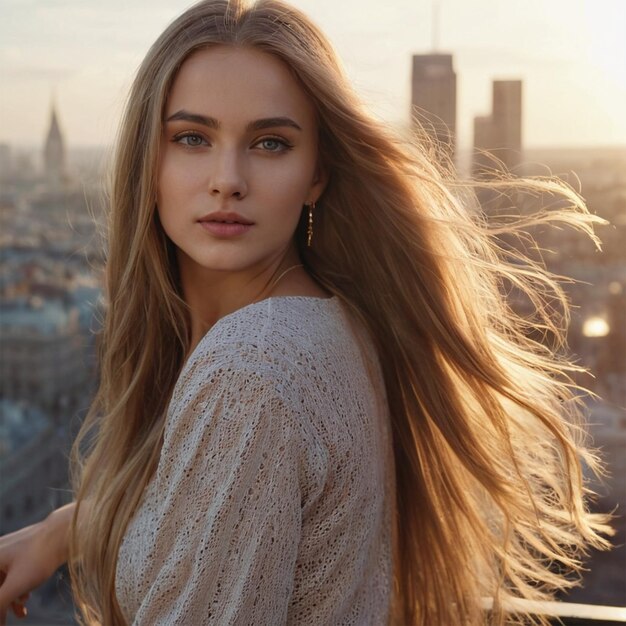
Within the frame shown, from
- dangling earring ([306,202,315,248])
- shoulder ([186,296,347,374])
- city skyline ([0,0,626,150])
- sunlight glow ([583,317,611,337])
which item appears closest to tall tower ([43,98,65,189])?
city skyline ([0,0,626,150])

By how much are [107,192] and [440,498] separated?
0.58 metres

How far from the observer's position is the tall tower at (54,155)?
2925 centimetres

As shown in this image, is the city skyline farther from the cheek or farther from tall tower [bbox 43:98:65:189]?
the cheek

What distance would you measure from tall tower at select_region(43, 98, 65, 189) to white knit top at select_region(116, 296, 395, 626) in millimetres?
28902

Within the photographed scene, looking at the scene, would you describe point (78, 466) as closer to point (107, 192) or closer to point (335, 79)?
point (107, 192)

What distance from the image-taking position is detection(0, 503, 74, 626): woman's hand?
3.97 feet

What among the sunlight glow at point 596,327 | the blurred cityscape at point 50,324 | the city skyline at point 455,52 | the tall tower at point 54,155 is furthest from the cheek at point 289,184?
the tall tower at point 54,155

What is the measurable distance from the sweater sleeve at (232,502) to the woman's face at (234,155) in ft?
0.71

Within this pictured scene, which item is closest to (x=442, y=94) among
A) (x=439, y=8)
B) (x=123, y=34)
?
(x=439, y=8)

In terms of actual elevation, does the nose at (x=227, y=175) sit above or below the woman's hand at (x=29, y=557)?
above

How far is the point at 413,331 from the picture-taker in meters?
1.12

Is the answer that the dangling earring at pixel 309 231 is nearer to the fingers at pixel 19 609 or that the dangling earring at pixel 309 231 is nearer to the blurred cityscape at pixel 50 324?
the fingers at pixel 19 609

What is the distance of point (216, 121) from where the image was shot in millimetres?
1024

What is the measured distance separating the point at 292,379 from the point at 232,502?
0.40 ft
